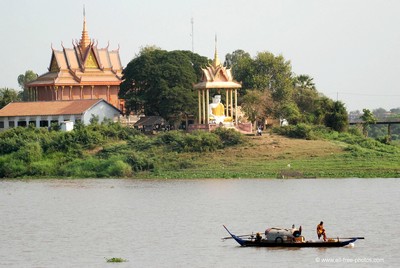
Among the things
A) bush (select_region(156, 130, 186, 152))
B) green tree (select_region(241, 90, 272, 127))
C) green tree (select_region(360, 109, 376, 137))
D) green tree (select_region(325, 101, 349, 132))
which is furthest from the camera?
green tree (select_region(360, 109, 376, 137))

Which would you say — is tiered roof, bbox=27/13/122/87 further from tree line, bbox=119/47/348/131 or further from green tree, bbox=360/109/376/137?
green tree, bbox=360/109/376/137

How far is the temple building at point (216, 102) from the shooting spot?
194ft

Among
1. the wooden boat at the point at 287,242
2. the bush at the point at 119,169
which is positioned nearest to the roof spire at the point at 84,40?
the bush at the point at 119,169

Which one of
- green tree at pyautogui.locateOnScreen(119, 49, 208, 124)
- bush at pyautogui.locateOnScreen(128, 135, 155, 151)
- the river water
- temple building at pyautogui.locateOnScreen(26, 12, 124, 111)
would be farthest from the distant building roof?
the river water

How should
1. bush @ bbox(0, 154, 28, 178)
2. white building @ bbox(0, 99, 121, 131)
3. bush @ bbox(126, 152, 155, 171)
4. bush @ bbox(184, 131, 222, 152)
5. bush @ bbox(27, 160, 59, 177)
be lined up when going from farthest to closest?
1. white building @ bbox(0, 99, 121, 131)
2. bush @ bbox(0, 154, 28, 178)
3. bush @ bbox(27, 160, 59, 177)
4. bush @ bbox(184, 131, 222, 152)
5. bush @ bbox(126, 152, 155, 171)

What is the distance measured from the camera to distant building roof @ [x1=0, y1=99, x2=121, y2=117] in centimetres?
6462

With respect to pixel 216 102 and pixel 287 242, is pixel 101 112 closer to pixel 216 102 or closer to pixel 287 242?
pixel 216 102

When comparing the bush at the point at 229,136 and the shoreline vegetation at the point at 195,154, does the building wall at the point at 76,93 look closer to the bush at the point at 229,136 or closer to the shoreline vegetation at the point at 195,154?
the shoreline vegetation at the point at 195,154

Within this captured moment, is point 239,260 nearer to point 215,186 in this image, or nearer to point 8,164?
point 215,186

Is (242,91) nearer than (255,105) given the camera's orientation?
No

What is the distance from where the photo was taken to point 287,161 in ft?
172

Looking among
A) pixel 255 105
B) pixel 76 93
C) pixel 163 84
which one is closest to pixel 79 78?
pixel 76 93

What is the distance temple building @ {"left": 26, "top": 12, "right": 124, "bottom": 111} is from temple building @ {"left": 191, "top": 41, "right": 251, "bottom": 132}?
12.9m

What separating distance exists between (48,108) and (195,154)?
49.5ft
